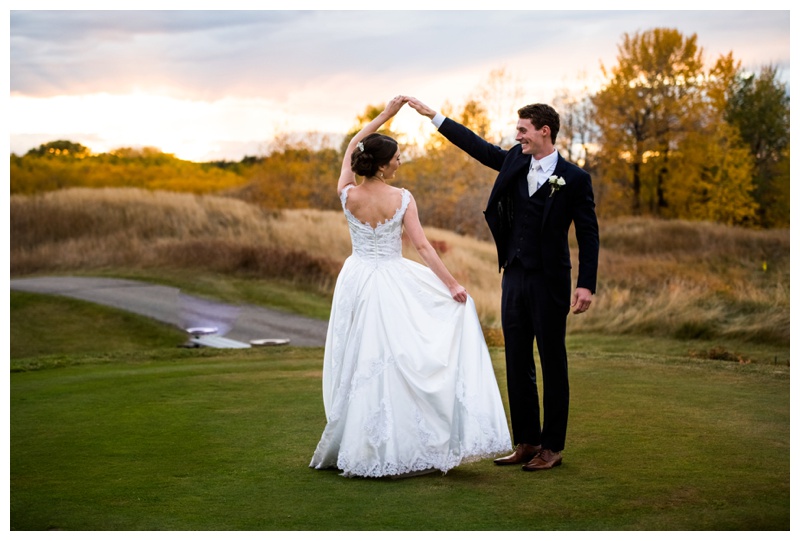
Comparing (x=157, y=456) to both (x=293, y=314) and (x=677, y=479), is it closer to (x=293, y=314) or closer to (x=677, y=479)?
(x=677, y=479)

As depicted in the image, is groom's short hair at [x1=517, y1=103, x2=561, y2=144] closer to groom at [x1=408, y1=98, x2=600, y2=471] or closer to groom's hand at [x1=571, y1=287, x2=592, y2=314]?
groom at [x1=408, y1=98, x2=600, y2=471]

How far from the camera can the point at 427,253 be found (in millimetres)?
5801

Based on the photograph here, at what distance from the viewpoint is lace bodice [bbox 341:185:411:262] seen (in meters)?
5.86

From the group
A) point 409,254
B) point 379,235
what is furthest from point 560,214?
point 409,254

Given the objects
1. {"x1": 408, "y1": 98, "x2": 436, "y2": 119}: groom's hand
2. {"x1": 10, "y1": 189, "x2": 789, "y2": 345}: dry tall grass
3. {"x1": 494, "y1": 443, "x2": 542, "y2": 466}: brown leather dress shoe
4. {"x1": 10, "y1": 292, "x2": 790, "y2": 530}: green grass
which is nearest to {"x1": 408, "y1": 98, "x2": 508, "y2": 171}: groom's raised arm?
{"x1": 408, "y1": 98, "x2": 436, "y2": 119}: groom's hand

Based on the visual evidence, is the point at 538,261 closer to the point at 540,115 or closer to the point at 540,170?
the point at 540,170

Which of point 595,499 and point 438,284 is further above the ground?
point 438,284

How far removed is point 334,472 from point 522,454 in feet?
3.99

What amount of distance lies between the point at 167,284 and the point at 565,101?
25635mm

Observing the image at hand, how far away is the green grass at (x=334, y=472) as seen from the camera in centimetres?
470

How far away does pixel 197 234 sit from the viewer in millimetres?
28531

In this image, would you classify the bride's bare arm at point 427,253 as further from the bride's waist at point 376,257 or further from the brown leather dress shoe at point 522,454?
the brown leather dress shoe at point 522,454

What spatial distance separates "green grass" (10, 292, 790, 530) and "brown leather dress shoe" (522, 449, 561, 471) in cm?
7

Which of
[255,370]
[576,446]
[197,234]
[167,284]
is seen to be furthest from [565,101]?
[576,446]
